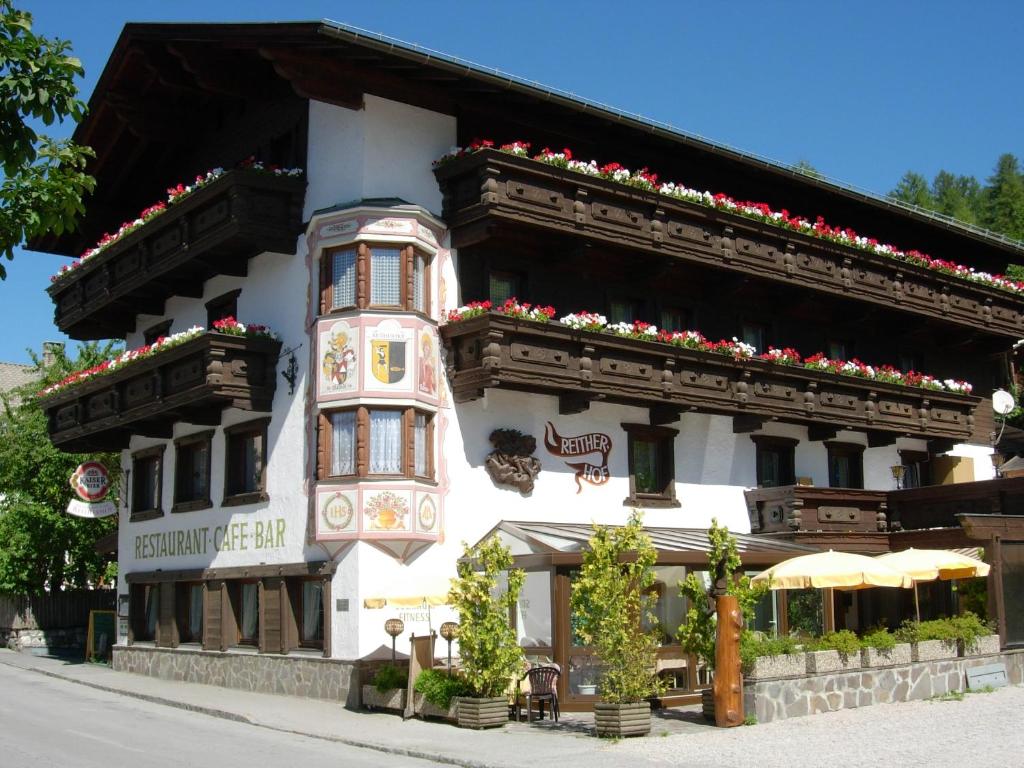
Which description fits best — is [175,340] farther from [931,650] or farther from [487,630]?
[931,650]

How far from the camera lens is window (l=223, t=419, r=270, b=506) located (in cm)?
2380

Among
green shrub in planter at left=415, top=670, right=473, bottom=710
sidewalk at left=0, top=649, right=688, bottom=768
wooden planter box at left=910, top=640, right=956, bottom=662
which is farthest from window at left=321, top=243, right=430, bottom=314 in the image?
wooden planter box at left=910, top=640, right=956, bottom=662

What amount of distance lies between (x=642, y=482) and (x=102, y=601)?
62.6 ft

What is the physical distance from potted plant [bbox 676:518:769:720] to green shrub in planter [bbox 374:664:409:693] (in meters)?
4.76

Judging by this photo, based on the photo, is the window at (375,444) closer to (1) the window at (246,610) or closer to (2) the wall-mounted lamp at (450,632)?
(2) the wall-mounted lamp at (450,632)

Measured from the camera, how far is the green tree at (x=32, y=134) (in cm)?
849

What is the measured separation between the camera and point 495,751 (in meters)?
15.5

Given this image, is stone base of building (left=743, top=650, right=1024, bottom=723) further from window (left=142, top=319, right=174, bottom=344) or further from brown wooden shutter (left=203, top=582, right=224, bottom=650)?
window (left=142, top=319, right=174, bottom=344)

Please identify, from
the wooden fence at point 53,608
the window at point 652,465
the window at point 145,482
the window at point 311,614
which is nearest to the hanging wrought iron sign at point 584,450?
the window at point 652,465

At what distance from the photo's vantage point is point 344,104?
22109 millimetres

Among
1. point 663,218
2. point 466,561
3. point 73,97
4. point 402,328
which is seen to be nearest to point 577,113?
point 663,218

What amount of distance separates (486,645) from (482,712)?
1.01m

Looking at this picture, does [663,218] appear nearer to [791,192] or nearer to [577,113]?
[577,113]

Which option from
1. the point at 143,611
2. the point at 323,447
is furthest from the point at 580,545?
the point at 143,611
